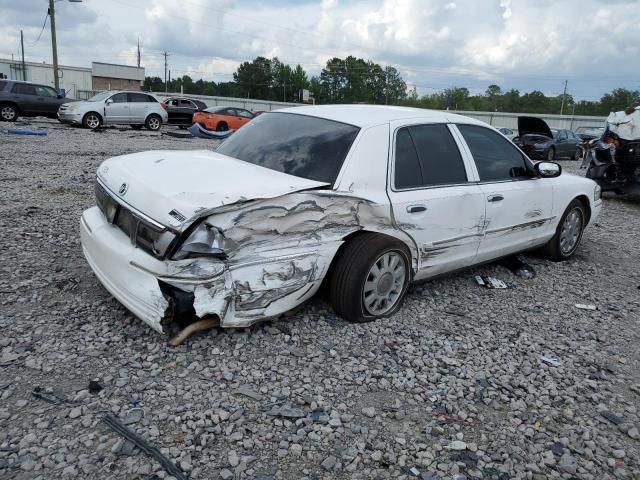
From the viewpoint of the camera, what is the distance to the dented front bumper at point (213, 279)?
9.66ft

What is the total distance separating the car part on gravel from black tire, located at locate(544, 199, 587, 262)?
457cm

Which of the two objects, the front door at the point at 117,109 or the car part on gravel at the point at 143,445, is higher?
the front door at the point at 117,109

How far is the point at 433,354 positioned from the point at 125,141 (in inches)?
565

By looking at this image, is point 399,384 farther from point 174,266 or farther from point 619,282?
point 619,282

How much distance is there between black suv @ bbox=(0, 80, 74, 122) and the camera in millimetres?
19281

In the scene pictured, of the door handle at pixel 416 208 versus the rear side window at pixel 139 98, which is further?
the rear side window at pixel 139 98

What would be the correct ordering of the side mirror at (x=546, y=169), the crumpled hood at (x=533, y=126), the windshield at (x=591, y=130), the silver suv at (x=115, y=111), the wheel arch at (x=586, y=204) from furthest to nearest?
1. the windshield at (x=591, y=130)
2. the silver suv at (x=115, y=111)
3. the crumpled hood at (x=533, y=126)
4. the wheel arch at (x=586, y=204)
5. the side mirror at (x=546, y=169)

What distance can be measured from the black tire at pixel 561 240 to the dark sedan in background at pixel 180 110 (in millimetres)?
21165

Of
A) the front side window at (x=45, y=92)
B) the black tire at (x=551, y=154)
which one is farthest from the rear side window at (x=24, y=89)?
the black tire at (x=551, y=154)

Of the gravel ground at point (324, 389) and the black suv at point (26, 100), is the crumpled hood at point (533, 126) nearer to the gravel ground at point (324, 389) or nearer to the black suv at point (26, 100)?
the gravel ground at point (324, 389)

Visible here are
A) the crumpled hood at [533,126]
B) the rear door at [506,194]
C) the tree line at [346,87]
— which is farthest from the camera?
the tree line at [346,87]

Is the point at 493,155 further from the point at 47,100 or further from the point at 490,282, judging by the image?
the point at 47,100

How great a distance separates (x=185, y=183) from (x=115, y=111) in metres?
19.0

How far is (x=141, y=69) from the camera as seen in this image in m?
65.4
